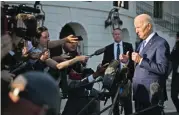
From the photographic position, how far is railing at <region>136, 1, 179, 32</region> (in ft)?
72.7

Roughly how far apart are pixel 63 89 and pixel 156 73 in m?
1.19

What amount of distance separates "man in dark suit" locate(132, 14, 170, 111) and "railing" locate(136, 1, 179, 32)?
17048 mm

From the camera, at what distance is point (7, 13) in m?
4.61

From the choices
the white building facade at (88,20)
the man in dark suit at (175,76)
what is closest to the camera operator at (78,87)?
the man in dark suit at (175,76)

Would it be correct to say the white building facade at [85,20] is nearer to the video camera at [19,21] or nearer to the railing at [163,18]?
the railing at [163,18]

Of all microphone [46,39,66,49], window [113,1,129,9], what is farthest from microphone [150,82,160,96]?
window [113,1,129,9]

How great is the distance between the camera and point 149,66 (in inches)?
184

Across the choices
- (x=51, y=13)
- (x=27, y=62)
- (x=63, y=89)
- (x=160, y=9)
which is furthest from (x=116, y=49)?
(x=160, y=9)

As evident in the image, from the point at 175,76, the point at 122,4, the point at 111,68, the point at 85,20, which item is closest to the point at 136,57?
the point at 111,68

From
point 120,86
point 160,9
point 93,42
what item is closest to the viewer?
point 120,86

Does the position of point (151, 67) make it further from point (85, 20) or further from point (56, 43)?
point (85, 20)

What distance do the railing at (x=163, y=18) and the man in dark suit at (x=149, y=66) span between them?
A: 17048mm

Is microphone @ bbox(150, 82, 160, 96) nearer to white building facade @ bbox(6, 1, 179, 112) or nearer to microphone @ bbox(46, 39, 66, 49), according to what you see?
microphone @ bbox(46, 39, 66, 49)

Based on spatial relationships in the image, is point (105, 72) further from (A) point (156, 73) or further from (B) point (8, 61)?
(B) point (8, 61)
